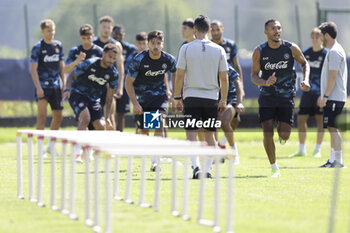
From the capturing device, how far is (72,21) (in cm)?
7706

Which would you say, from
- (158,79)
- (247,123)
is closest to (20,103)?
(247,123)

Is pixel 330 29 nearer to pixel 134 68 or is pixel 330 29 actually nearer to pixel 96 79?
pixel 134 68

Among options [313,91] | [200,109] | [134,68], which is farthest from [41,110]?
[313,91]

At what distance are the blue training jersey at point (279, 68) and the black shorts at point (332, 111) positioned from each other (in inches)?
58.7

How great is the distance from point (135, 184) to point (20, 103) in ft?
45.5

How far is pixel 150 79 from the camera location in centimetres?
1377

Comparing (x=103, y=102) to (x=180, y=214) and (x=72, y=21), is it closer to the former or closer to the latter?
(x=180, y=214)

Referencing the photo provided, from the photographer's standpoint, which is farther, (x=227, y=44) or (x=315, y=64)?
(x=315, y=64)

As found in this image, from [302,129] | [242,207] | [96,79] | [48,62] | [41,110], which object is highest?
[48,62]

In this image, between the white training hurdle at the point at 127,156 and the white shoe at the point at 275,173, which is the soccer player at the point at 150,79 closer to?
the white shoe at the point at 275,173

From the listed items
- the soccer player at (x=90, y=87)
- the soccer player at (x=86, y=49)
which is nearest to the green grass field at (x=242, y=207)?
the soccer player at (x=90, y=87)

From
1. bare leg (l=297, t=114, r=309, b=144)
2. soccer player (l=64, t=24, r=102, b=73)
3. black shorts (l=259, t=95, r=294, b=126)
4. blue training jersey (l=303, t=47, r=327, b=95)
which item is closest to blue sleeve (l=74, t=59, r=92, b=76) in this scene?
soccer player (l=64, t=24, r=102, b=73)

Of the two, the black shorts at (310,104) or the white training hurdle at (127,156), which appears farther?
the black shorts at (310,104)

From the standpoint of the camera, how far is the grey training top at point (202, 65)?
12.1 m
